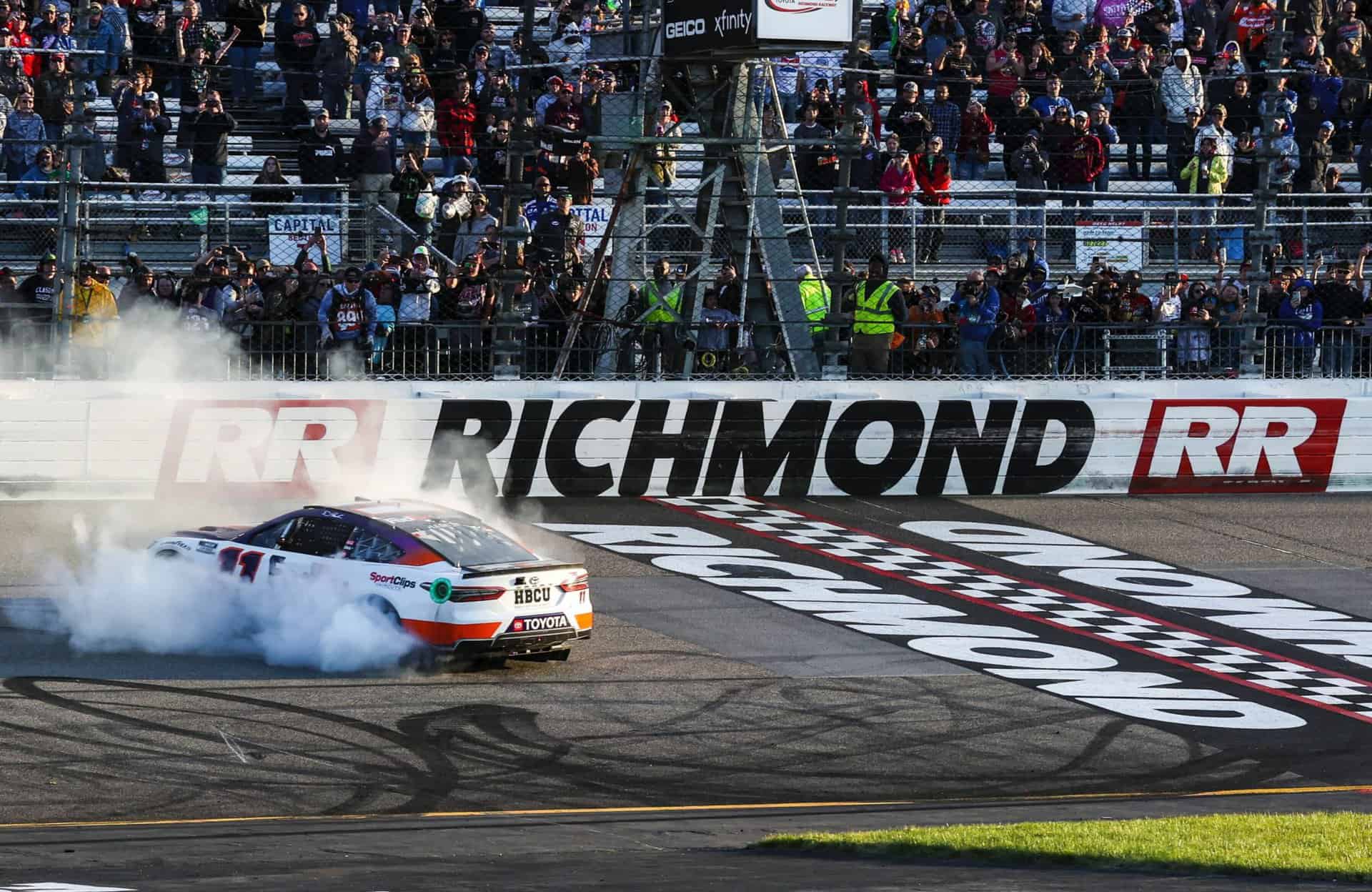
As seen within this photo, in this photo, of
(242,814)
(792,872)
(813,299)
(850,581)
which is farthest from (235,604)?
(813,299)

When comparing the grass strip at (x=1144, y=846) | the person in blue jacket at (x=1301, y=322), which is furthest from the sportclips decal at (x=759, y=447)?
the grass strip at (x=1144, y=846)

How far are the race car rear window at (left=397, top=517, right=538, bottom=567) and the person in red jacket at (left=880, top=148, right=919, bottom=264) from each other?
916 cm

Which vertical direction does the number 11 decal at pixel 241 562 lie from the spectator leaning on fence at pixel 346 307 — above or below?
below

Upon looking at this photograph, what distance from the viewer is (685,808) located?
33.2 ft

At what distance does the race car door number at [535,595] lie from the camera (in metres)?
12.6

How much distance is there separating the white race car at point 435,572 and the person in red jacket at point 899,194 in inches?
356

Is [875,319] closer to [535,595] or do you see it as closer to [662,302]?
[662,302]

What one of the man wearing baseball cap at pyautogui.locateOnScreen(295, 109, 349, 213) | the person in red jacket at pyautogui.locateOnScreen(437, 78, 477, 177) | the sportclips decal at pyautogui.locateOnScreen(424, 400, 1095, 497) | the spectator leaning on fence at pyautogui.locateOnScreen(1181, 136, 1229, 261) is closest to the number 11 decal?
the sportclips decal at pyautogui.locateOnScreen(424, 400, 1095, 497)

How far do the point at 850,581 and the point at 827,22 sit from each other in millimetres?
5398

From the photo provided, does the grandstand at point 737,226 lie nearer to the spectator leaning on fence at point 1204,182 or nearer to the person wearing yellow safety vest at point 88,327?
the spectator leaning on fence at point 1204,182

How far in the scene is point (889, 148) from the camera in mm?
21406

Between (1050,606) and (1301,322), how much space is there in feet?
18.9

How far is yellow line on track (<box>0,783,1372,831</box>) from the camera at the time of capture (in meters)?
9.44

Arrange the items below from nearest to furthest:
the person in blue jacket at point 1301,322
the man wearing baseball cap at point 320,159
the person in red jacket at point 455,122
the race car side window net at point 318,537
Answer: the race car side window net at point 318,537 → the person in blue jacket at point 1301,322 → the man wearing baseball cap at point 320,159 → the person in red jacket at point 455,122
